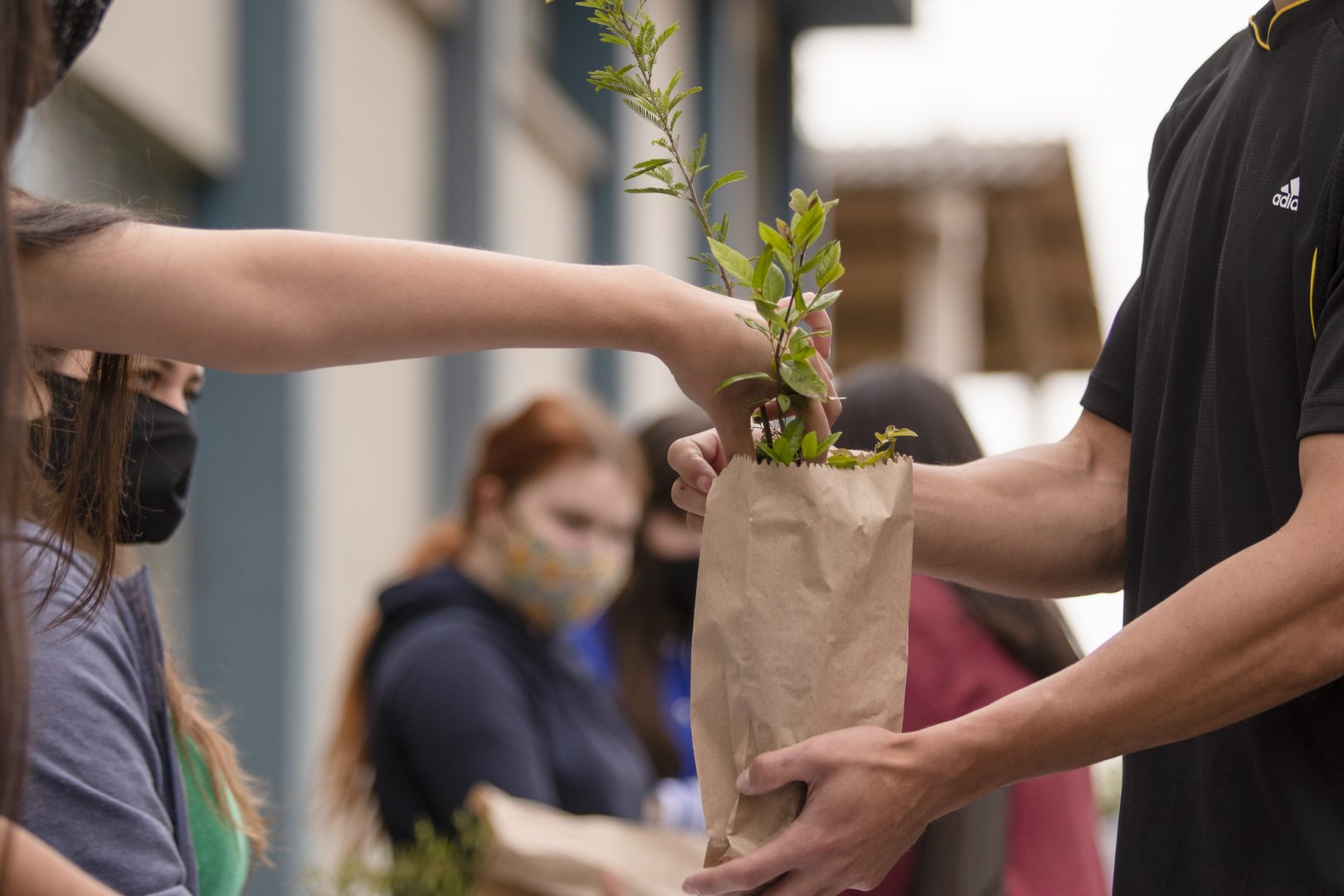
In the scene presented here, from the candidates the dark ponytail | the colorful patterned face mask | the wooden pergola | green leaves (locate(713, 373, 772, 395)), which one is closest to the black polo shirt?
green leaves (locate(713, 373, 772, 395))

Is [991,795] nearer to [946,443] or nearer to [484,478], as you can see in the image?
[946,443]

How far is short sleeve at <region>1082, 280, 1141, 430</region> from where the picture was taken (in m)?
1.92

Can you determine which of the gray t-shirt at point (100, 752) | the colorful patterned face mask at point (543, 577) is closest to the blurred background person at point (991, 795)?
the gray t-shirt at point (100, 752)

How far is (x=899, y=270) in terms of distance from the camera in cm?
1470

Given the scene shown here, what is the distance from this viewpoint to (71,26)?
1.29 meters

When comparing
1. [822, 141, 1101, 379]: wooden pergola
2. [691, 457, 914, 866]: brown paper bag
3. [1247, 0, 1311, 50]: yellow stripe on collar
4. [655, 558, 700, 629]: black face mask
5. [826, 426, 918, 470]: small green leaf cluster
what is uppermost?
[822, 141, 1101, 379]: wooden pergola

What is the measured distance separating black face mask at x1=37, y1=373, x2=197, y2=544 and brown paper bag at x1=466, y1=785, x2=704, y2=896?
101 centimetres

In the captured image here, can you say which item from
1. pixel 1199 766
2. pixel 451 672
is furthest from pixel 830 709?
pixel 451 672

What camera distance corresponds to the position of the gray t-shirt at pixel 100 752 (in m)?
1.45

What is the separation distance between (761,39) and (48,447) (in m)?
13.1

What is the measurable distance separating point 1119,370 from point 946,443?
90cm

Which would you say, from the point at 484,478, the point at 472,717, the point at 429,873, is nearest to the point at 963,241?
the point at 484,478

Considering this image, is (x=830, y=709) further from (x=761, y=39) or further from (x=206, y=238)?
(x=761, y=39)

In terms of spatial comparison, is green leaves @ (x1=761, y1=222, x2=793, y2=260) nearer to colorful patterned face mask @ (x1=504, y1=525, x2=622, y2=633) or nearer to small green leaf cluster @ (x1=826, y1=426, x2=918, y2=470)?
small green leaf cluster @ (x1=826, y1=426, x2=918, y2=470)
